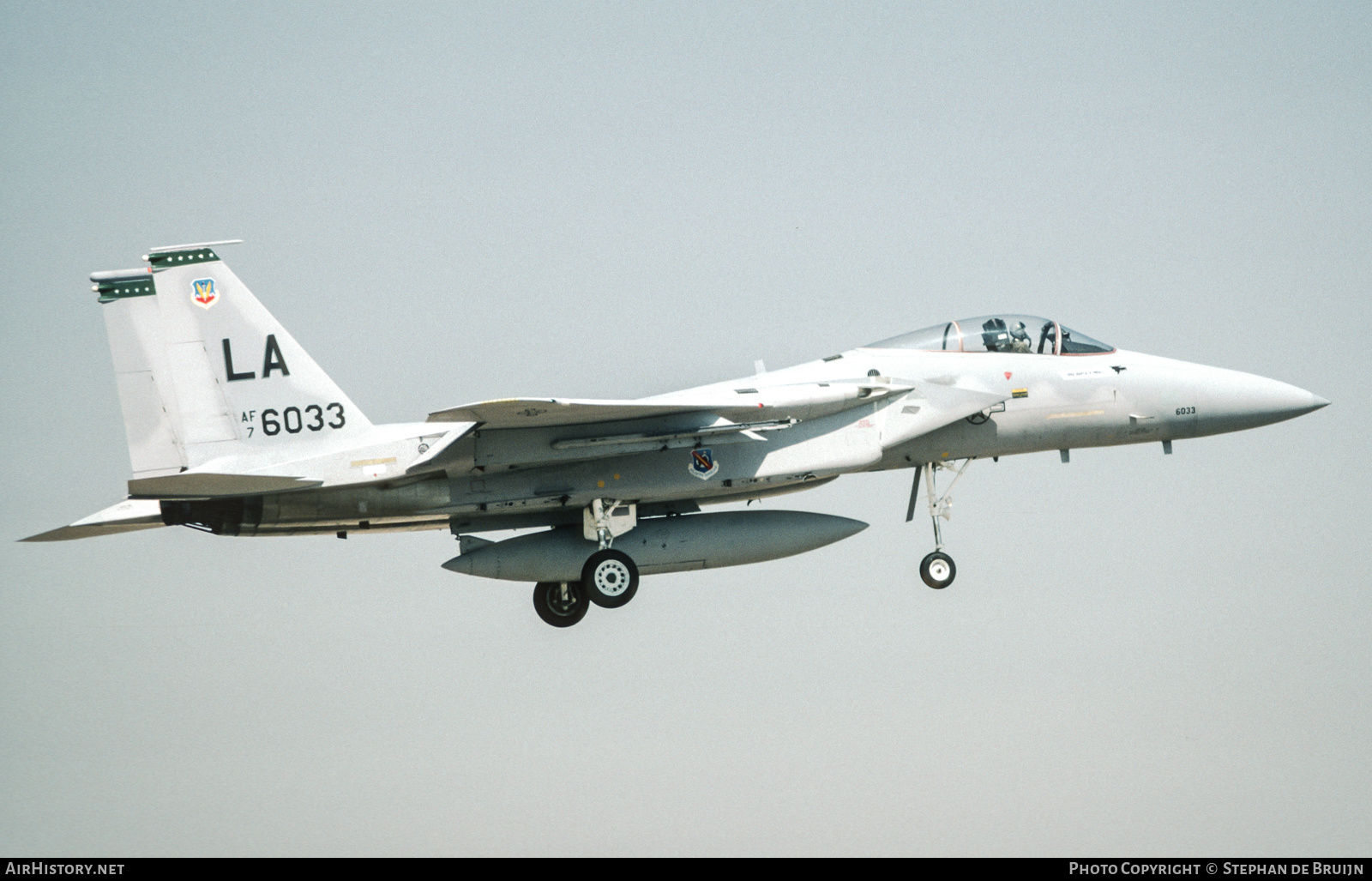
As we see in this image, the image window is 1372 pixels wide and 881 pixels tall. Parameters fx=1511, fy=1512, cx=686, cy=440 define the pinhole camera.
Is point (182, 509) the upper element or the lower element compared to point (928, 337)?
lower

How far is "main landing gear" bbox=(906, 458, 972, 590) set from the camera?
61.9 ft

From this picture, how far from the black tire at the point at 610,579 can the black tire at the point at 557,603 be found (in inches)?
55.8

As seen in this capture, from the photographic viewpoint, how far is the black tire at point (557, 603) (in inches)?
758

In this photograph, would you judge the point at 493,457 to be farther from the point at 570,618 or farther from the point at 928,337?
the point at 928,337

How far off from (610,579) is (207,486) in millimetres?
4687

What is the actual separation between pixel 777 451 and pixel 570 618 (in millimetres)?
3583

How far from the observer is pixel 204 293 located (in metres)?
17.5

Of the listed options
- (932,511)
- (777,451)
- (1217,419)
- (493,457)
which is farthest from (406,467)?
(1217,419)

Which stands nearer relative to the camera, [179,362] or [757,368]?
[179,362]

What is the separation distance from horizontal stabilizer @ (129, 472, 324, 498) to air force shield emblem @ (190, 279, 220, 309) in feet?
6.84

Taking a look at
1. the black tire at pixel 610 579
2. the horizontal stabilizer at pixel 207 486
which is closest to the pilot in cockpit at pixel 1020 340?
the black tire at pixel 610 579

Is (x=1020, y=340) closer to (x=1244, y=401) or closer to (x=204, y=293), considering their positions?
(x=1244, y=401)

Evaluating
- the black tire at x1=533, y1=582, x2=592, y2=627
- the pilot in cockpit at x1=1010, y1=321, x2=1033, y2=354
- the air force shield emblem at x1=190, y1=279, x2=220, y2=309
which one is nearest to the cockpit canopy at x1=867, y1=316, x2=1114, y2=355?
the pilot in cockpit at x1=1010, y1=321, x2=1033, y2=354

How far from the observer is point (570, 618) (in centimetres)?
1931
